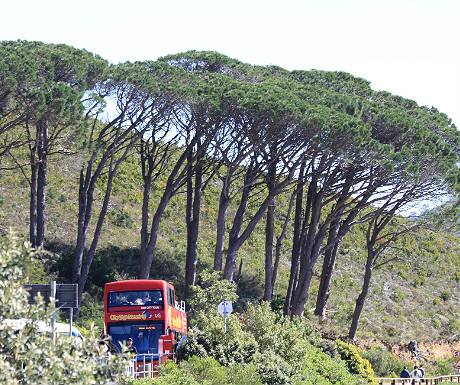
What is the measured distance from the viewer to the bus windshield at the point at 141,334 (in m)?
21.5

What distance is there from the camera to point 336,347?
29.2 metres

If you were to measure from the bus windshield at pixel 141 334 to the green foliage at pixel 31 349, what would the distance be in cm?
1367

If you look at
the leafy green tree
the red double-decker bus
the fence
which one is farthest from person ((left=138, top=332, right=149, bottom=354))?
the fence

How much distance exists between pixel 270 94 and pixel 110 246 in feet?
54.2

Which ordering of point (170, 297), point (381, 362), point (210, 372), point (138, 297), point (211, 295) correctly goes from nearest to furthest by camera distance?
point (210, 372) → point (138, 297) → point (170, 297) → point (211, 295) → point (381, 362)

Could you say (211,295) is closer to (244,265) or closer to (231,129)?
(231,129)

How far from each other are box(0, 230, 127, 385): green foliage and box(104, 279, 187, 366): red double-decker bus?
45.2 feet

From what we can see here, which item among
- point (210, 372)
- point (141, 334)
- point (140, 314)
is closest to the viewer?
point (210, 372)

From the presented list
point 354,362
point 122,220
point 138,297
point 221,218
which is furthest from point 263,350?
point 122,220

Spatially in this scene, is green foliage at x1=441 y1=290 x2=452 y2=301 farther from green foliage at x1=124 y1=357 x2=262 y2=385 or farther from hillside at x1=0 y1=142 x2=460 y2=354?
green foliage at x1=124 y1=357 x2=262 y2=385

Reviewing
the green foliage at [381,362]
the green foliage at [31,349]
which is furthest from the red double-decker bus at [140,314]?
the green foliage at [381,362]

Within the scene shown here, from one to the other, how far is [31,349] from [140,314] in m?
14.7

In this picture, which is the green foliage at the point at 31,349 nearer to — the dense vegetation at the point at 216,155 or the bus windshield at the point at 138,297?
the bus windshield at the point at 138,297

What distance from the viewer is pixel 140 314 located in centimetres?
2175
